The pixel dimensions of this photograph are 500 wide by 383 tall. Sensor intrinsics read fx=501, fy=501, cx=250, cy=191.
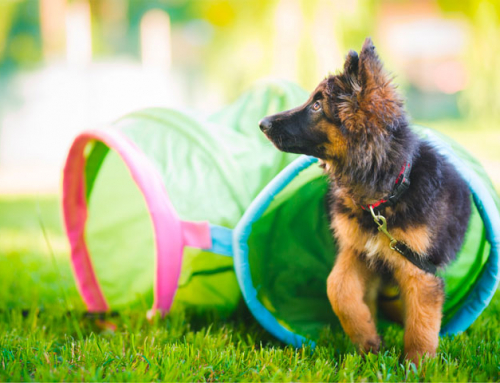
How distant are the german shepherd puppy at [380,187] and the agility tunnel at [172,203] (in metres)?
0.77

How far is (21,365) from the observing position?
2377mm

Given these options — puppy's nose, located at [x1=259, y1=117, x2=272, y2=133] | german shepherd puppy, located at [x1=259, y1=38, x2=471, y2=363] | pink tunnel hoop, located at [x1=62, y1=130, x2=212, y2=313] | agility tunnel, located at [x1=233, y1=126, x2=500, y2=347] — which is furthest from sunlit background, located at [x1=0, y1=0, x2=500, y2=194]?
puppy's nose, located at [x1=259, y1=117, x2=272, y2=133]

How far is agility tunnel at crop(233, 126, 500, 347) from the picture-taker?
2814 mm

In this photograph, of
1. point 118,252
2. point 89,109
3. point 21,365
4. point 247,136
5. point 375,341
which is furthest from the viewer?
point 89,109

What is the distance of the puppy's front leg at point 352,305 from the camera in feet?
8.76

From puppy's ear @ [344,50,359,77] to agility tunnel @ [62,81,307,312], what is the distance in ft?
3.65

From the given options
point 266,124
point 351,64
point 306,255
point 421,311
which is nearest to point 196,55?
point 306,255

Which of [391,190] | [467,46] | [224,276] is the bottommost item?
[224,276]

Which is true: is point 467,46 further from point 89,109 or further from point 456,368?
point 456,368

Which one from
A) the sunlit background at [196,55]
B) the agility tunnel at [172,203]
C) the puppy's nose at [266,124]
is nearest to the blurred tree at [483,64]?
the sunlit background at [196,55]

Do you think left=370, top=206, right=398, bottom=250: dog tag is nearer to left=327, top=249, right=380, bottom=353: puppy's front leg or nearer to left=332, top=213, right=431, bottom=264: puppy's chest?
left=332, top=213, right=431, bottom=264: puppy's chest

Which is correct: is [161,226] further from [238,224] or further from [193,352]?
[193,352]

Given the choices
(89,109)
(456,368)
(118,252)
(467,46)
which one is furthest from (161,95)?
(456,368)

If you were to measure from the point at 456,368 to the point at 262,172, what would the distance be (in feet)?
5.42
